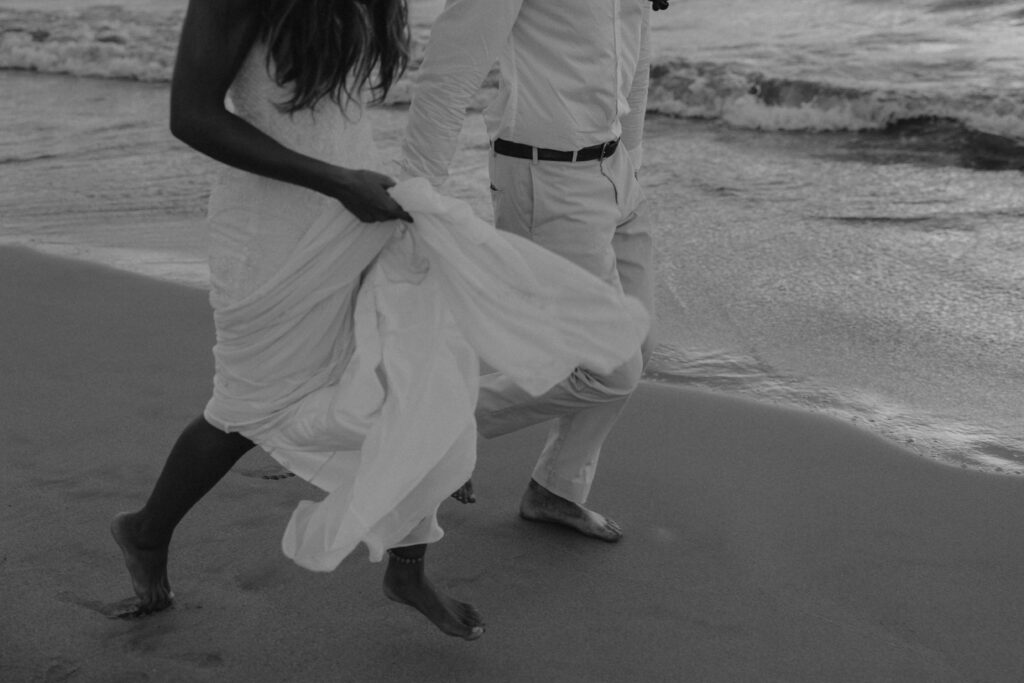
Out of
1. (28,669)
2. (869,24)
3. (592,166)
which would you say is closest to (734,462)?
(592,166)

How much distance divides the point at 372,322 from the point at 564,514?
43.5 inches

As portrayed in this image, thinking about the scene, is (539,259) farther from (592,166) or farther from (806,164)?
(806,164)

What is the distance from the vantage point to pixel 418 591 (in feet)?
9.34

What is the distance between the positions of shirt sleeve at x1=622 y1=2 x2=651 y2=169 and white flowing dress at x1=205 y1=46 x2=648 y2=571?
1.09 m

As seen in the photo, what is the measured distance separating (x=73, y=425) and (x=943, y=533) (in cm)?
281

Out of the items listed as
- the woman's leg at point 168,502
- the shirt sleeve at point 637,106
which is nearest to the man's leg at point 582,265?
the shirt sleeve at point 637,106

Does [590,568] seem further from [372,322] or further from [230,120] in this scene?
[230,120]

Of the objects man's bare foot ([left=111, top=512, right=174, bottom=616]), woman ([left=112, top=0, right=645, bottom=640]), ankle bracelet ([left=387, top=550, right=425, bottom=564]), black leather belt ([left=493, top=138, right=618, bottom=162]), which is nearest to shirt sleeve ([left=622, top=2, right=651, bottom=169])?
black leather belt ([left=493, top=138, right=618, bottom=162])

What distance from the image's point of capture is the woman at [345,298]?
95.6 inches

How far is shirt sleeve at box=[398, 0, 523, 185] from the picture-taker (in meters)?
2.96

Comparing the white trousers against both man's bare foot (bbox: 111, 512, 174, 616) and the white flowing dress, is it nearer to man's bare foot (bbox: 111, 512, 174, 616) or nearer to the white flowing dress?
the white flowing dress

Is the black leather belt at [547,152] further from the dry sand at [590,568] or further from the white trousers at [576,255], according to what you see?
the dry sand at [590,568]

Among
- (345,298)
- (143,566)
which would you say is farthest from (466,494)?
(345,298)

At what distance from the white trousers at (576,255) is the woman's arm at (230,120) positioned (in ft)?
2.63
